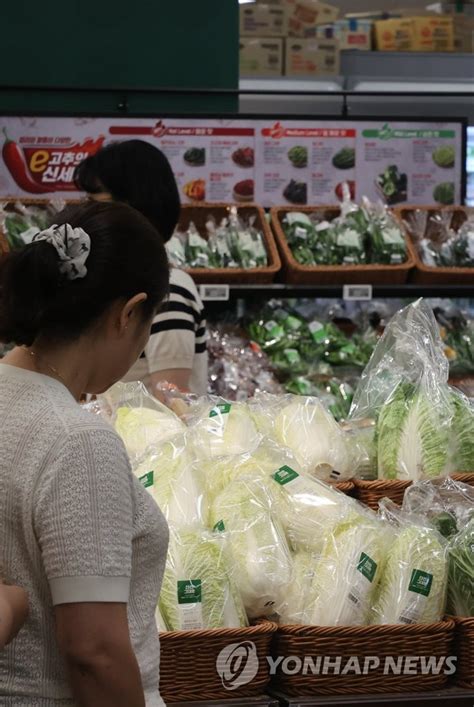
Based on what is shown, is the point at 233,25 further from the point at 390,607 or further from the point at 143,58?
the point at 390,607

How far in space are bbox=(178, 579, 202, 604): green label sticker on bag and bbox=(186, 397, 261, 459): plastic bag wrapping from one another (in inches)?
18.3

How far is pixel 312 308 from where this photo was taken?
17.0ft

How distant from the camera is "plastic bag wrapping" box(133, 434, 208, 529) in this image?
235 centimetres

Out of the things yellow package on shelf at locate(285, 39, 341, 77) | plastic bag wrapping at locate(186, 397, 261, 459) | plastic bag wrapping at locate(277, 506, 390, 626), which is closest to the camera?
plastic bag wrapping at locate(277, 506, 390, 626)

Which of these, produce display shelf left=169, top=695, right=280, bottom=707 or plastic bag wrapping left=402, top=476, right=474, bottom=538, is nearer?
produce display shelf left=169, top=695, right=280, bottom=707

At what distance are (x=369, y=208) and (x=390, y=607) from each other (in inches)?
118

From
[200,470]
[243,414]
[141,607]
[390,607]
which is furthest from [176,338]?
[141,607]

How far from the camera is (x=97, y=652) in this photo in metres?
1.44

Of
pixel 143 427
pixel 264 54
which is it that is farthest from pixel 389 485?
pixel 264 54

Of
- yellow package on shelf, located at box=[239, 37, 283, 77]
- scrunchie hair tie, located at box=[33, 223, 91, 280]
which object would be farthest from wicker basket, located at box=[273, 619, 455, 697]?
yellow package on shelf, located at box=[239, 37, 283, 77]

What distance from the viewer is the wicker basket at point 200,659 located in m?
2.12

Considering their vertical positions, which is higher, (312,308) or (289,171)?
(289,171)

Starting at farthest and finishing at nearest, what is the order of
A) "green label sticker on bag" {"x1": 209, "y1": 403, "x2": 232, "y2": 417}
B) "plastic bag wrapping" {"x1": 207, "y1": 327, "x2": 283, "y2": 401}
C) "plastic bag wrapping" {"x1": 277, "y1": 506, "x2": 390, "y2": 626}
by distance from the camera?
"plastic bag wrapping" {"x1": 207, "y1": 327, "x2": 283, "y2": 401}, "green label sticker on bag" {"x1": 209, "y1": 403, "x2": 232, "y2": 417}, "plastic bag wrapping" {"x1": 277, "y1": 506, "x2": 390, "y2": 626}

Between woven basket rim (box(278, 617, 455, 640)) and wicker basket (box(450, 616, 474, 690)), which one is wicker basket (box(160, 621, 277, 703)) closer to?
woven basket rim (box(278, 617, 455, 640))
